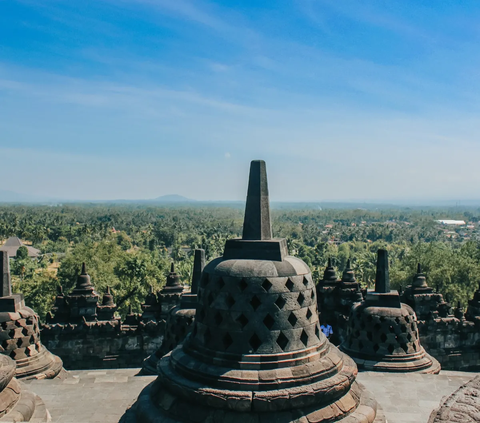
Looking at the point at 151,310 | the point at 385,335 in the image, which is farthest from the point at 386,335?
the point at 151,310

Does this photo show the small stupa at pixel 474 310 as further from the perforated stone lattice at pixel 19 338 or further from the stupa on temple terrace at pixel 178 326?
the perforated stone lattice at pixel 19 338

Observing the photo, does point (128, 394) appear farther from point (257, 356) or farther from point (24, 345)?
point (257, 356)

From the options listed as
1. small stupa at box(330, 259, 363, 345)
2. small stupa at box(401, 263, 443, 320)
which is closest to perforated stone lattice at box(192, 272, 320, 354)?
small stupa at box(330, 259, 363, 345)

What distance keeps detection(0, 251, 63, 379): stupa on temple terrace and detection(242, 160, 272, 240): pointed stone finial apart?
6.66 metres

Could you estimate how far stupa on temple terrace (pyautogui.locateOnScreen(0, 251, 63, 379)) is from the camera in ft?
33.4

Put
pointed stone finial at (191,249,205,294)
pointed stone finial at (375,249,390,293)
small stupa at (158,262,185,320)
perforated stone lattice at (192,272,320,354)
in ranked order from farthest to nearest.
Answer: small stupa at (158,262,185,320) → pointed stone finial at (375,249,390,293) → pointed stone finial at (191,249,205,294) → perforated stone lattice at (192,272,320,354)

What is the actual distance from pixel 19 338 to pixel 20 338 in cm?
3

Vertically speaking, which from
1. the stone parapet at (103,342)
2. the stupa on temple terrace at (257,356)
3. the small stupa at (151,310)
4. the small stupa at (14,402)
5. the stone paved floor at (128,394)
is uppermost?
the stupa on temple terrace at (257,356)

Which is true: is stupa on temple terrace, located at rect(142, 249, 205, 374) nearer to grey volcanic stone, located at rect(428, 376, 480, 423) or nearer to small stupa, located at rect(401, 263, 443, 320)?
grey volcanic stone, located at rect(428, 376, 480, 423)

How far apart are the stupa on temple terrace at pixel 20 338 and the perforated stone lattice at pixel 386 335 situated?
311 inches

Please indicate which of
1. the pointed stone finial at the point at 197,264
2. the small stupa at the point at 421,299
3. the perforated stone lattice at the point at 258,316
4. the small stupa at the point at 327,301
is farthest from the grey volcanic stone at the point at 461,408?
the small stupa at the point at 421,299

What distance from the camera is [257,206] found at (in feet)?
20.4

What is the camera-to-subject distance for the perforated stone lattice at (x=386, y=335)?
10750 millimetres

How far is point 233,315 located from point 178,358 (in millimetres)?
1035
